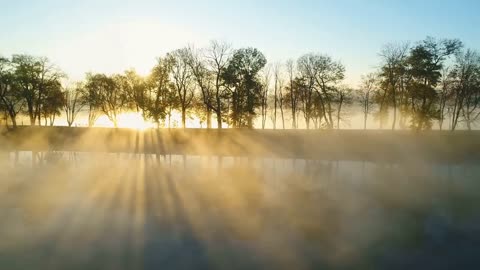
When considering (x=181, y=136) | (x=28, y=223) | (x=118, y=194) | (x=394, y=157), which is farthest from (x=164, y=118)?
(x=28, y=223)

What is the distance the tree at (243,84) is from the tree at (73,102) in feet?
145

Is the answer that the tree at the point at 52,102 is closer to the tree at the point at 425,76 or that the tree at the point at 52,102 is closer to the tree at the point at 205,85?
the tree at the point at 205,85

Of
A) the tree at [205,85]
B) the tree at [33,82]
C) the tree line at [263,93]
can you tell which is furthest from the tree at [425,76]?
the tree at [33,82]

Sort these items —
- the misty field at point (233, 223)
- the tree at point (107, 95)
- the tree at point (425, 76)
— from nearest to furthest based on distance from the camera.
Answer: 1. the misty field at point (233, 223)
2. the tree at point (425, 76)
3. the tree at point (107, 95)

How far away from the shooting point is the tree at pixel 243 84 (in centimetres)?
7156

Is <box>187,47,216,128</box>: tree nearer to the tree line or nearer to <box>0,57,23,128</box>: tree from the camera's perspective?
the tree line

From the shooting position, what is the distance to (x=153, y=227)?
607 inches

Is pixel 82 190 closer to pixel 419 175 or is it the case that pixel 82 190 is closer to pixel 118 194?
pixel 118 194

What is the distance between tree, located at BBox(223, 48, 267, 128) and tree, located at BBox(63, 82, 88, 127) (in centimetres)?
4432

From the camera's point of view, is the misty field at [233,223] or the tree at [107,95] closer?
the misty field at [233,223]

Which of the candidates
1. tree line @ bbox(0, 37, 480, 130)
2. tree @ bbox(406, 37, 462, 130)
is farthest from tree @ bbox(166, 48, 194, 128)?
tree @ bbox(406, 37, 462, 130)

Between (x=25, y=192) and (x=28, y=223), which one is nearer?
(x=28, y=223)

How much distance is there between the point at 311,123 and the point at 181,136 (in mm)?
28048

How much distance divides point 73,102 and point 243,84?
168ft
